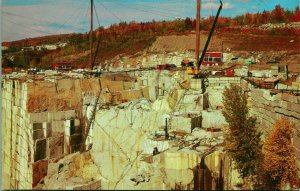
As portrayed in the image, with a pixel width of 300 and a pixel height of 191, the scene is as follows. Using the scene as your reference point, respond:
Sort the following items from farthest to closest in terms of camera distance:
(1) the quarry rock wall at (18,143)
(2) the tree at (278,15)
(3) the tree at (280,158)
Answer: (2) the tree at (278,15) → (1) the quarry rock wall at (18,143) → (3) the tree at (280,158)

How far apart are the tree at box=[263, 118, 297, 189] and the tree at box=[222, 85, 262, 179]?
0.26 m

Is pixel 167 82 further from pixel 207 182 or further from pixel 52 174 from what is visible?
pixel 207 182

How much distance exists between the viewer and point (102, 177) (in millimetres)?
10859

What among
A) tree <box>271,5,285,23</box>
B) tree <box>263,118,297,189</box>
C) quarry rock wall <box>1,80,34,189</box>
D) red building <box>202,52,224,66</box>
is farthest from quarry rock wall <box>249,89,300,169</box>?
tree <box>271,5,285,23</box>

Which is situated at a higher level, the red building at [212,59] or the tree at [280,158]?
the red building at [212,59]

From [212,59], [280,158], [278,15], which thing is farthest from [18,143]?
[278,15]

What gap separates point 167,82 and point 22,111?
515 centimetres

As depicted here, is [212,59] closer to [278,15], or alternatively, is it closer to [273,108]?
[278,15]

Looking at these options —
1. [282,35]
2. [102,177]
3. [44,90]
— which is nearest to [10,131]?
[44,90]

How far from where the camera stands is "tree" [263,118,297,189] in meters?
8.39

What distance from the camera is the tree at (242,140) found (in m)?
8.59

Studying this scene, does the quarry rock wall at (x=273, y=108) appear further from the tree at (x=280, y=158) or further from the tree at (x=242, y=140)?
the tree at (x=242, y=140)

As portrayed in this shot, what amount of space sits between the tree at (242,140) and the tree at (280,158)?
0.26 metres

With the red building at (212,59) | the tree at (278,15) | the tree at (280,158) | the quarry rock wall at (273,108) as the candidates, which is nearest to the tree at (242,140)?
the tree at (280,158)
